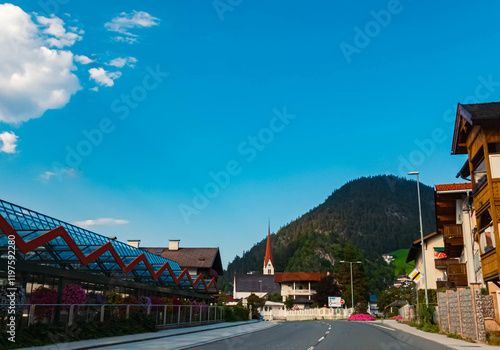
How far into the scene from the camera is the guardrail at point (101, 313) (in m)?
15.2

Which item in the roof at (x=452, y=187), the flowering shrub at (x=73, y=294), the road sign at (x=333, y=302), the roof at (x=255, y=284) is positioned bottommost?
the road sign at (x=333, y=302)

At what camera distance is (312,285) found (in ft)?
389

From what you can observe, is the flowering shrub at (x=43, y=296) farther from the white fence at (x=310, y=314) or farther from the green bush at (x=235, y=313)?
the white fence at (x=310, y=314)

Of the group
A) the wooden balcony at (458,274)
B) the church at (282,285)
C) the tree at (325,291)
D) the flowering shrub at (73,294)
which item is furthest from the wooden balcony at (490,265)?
the church at (282,285)

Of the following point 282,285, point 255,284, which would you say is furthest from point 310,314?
point 255,284

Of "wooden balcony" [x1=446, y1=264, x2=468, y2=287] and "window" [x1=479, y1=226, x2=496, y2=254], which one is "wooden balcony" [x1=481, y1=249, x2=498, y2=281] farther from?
"wooden balcony" [x1=446, y1=264, x2=468, y2=287]

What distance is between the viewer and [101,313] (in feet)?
65.3

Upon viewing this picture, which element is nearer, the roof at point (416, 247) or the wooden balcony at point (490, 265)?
the wooden balcony at point (490, 265)

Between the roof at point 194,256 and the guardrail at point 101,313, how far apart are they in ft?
70.2

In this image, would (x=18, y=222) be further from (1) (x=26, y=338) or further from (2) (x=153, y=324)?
(2) (x=153, y=324)

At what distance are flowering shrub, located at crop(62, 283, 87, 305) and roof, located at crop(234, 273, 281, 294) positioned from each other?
108 m

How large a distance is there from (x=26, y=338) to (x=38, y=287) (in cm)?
489

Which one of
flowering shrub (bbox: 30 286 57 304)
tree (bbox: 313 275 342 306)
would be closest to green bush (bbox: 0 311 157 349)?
flowering shrub (bbox: 30 286 57 304)

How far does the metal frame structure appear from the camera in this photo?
17.0 metres
